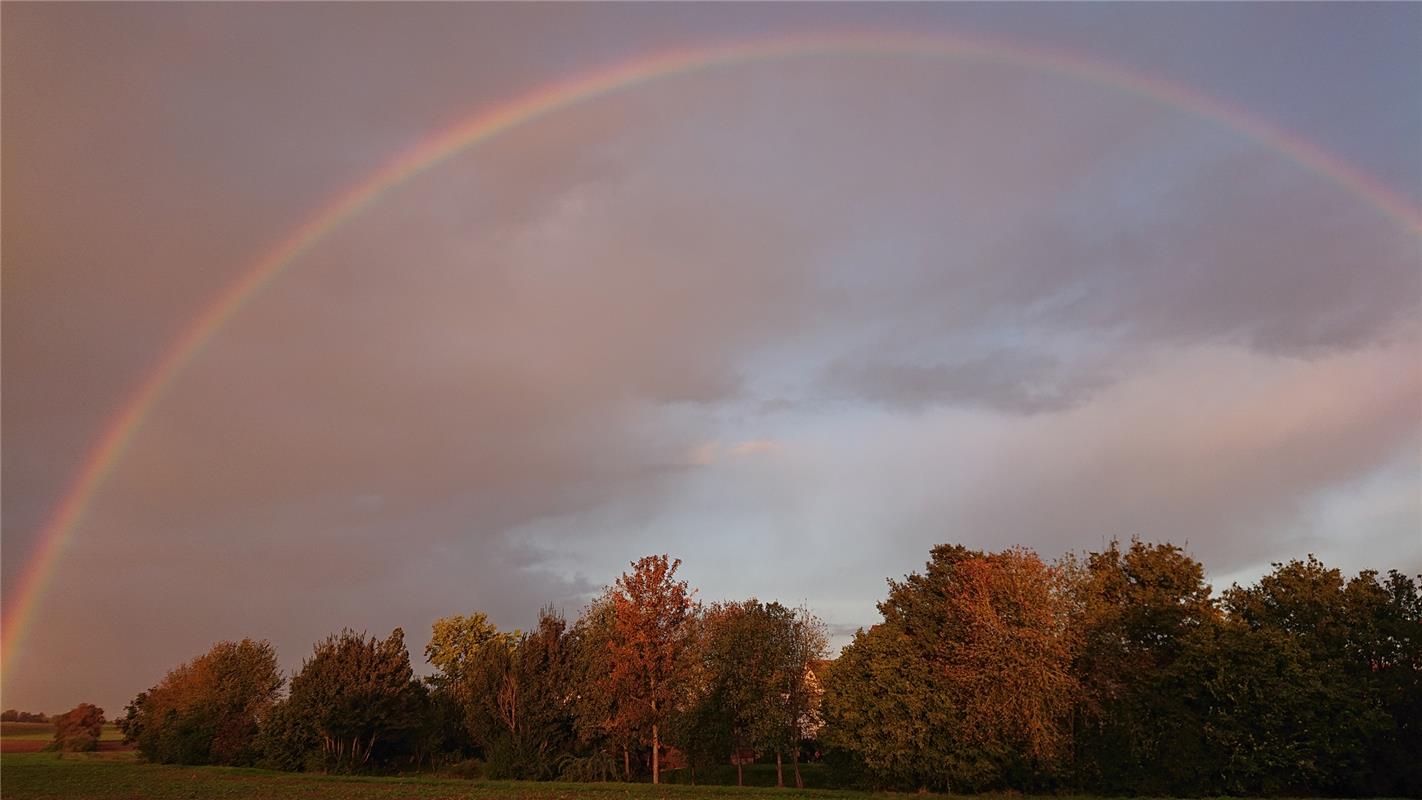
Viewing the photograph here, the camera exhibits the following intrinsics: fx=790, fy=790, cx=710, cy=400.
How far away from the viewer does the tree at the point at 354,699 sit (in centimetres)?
6481

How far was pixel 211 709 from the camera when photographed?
75812mm

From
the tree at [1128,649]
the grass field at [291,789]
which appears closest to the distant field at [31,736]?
the grass field at [291,789]

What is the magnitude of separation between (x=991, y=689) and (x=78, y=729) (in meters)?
87.5

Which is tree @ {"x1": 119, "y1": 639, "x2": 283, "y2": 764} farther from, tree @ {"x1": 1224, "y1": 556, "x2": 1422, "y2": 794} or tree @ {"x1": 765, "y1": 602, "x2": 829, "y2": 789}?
tree @ {"x1": 1224, "y1": 556, "x2": 1422, "y2": 794}

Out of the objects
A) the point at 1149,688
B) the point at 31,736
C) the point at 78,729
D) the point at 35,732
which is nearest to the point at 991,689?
the point at 1149,688

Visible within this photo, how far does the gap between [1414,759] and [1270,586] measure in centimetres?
955

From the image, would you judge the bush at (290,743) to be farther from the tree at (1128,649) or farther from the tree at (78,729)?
the tree at (1128,649)

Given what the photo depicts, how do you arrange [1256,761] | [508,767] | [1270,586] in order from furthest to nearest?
[508,767] → [1270,586] → [1256,761]

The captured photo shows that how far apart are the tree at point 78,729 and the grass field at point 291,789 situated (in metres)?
25.4

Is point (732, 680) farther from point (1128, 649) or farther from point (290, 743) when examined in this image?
point (290, 743)

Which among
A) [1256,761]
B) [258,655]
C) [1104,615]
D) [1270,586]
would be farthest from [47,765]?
[1270,586]

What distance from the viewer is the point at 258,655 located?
8581cm

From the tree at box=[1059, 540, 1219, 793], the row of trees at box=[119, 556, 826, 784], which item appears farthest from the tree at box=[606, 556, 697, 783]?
the tree at box=[1059, 540, 1219, 793]

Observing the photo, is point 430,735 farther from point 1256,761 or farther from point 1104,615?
point 1256,761
